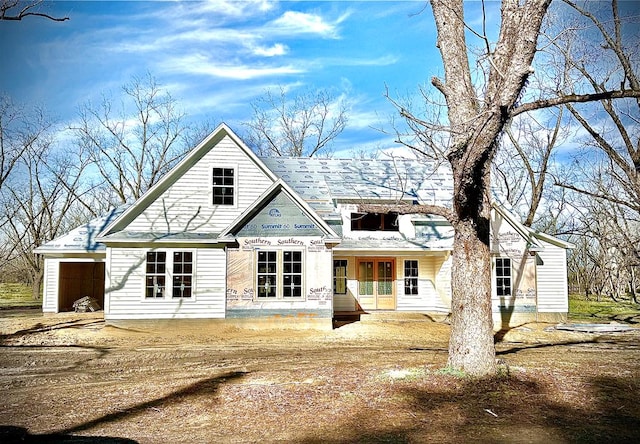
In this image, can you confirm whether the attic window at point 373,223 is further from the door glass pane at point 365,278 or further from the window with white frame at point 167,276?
the window with white frame at point 167,276

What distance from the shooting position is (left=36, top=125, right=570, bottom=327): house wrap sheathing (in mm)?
16750

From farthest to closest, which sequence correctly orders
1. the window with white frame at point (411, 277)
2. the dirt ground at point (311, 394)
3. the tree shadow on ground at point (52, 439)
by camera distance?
1. the window with white frame at point (411, 277)
2. the dirt ground at point (311, 394)
3. the tree shadow on ground at point (52, 439)

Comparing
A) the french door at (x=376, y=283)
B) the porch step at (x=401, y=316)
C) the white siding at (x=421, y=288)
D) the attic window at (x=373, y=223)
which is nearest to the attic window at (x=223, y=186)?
the attic window at (x=373, y=223)

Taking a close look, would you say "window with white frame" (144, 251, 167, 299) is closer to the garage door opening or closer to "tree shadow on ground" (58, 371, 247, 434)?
the garage door opening

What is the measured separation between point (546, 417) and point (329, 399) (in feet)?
9.71

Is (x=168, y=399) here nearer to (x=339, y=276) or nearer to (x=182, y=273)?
(x=182, y=273)

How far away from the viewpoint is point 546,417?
Result: 7062 mm

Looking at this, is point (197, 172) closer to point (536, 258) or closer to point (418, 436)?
point (536, 258)

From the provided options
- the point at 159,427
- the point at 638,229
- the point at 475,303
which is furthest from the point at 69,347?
the point at 638,229

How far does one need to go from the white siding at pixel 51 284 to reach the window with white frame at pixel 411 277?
1326 centimetres

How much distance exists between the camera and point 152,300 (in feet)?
55.8

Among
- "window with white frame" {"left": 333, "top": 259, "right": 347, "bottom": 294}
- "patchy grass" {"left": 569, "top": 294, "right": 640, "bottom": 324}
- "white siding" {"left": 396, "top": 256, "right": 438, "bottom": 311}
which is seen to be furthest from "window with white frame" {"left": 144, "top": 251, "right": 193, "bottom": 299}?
"patchy grass" {"left": 569, "top": 294, "right": 640, "bottom": 324}

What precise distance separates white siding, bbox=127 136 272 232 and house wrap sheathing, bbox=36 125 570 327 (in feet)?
0.11

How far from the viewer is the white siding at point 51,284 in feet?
67.7
